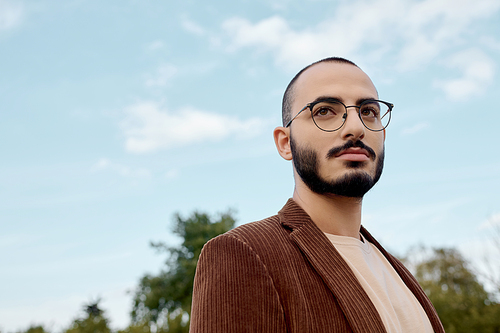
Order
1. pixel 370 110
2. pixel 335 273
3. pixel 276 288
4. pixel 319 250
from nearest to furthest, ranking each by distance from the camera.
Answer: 1. pixel 276 288
2. pixel 335 273
3. pixel 319 250
4. pixel 370 110

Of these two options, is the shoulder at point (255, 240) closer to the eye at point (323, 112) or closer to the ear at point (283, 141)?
the ear at point (283, 141)

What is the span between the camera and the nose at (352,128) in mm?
2354

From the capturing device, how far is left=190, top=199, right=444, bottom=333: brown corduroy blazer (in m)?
1.74

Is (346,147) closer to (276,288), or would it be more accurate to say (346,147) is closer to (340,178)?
(340,178)

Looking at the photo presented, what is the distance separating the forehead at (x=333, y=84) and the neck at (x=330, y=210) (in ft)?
1.93

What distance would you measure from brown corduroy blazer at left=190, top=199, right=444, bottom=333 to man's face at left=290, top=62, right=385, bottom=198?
361mm

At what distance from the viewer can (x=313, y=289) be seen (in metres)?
1.95

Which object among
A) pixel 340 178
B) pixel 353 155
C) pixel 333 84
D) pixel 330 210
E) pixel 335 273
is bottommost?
pixel 335 273

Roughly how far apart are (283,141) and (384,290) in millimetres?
1137

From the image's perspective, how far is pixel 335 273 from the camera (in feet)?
6.77

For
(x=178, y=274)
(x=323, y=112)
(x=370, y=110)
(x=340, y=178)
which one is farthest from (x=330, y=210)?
(x=178, y=274)

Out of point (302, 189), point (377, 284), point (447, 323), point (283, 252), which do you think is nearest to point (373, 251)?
point (377, 284)

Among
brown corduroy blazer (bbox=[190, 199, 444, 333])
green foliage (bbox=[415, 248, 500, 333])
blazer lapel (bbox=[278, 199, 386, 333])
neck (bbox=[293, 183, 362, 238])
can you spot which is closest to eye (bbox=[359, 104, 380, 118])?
neck (bbox=[293, 183, 362, 238])

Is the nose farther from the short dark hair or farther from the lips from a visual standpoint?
the short dark hair
